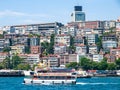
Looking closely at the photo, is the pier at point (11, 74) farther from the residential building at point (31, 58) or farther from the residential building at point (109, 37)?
the residential building at point (109, 37)

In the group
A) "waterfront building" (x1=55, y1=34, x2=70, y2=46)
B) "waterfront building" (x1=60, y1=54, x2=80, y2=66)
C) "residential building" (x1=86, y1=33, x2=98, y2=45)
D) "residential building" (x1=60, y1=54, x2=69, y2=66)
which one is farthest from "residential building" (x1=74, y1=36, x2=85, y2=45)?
"waterfront building" (x1=60, y1=54, x2=80, y2=66)

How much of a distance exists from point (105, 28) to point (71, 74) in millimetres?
77177

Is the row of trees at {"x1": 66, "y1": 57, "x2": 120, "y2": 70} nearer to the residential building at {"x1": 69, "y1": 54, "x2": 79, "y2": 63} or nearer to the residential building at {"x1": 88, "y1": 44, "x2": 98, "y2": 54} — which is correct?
the residential building at {"x1": 69, "y1": 54, "x2": 79, "y2": 63}

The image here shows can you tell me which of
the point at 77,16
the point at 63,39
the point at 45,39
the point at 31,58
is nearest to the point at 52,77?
the point at 31,58

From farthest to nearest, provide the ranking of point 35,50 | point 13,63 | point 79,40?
point 79,40 < point 35,50 < point 13,63

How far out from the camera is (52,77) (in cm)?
5884

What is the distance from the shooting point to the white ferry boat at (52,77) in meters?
58.1

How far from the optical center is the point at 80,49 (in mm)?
115062

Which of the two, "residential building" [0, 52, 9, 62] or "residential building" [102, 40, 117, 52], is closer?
"residential building" [0, 52, 9, 62]

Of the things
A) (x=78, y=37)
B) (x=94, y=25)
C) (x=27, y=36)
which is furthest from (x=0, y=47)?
(x=94, y=25)

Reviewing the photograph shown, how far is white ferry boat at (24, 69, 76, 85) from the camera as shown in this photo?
58.1 metres

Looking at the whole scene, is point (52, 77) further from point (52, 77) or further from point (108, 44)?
point (108, 44)

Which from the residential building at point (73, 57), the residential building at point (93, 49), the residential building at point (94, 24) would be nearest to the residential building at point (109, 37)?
the residential building at point (93, 49)

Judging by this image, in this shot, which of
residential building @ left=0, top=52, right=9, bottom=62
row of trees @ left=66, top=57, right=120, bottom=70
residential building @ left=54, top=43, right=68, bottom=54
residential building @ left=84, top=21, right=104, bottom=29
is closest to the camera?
row of trees @ left=66, top=57, right=120, bottom=70
